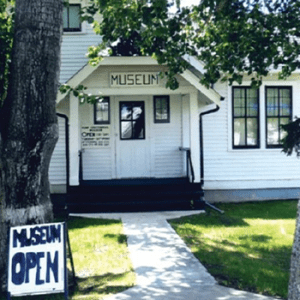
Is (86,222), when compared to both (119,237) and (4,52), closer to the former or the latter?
(119,237)

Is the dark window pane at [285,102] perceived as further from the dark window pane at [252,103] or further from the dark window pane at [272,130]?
the dark window pane at [252,103]

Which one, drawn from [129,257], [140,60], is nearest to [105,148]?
[140,60]

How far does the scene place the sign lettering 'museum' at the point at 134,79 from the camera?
42.6ft

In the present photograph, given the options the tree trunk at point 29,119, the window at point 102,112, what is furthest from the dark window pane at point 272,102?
the tree trunk at point 29,119

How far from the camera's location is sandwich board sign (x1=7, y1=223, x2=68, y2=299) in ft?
18.7

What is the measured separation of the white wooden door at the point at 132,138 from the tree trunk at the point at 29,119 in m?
8.01

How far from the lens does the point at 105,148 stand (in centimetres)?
Result: 1467

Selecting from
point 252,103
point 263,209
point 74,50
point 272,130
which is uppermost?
point 74,50

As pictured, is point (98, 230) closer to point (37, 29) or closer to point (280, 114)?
point (37, 29)

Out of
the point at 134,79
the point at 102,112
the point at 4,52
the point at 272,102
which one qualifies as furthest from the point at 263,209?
the point at 4,52

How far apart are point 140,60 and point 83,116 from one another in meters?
2.80

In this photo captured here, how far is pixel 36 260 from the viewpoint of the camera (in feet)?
19.0

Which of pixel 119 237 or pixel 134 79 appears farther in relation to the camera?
pixel 134 79

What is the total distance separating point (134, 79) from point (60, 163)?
3.71m
